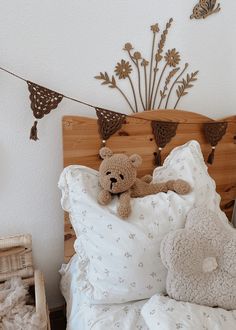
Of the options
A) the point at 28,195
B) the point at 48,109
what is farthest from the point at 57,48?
the point at 28,195

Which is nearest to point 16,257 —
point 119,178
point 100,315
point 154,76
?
point 100,315

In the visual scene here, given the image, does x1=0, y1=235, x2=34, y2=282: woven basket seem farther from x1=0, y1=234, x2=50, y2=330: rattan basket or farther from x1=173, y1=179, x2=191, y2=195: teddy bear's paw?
x1=173, y1=179, x2=191, y2=195: teddy bear's paw

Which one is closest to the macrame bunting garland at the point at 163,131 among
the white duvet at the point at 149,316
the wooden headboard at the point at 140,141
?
the wooden headboard at the point at 140,141

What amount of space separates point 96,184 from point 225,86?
772mm

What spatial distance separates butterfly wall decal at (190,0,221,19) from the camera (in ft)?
3.84

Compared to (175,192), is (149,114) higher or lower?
higher

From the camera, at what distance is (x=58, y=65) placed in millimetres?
1059

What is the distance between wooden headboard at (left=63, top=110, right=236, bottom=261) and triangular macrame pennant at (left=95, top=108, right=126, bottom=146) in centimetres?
3

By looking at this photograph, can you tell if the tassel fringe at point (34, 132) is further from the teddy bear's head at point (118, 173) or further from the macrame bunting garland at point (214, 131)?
the macrame bunting garland at point (214, 131)

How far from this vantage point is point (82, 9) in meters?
1.03

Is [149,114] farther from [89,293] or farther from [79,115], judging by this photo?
[89,293]

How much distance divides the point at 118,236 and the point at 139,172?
1.17 ft

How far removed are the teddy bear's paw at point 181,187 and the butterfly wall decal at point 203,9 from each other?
2.18 ft

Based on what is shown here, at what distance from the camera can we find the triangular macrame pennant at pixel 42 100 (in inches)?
39.6
